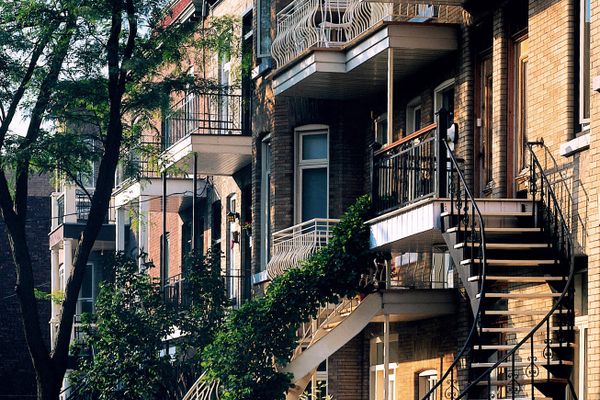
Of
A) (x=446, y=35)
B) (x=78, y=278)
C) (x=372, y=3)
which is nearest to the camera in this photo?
(x=446, y=35)

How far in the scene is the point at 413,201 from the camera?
22.2 meters

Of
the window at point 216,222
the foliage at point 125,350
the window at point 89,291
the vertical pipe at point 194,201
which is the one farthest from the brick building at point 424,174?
the window at point 89,291

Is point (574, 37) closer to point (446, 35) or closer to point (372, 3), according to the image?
point (446, 35)

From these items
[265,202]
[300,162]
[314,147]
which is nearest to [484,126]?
[314,147]

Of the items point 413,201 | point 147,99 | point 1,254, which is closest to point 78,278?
point 147,99

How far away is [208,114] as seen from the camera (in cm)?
3219

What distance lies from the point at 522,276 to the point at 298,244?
22.3 ft

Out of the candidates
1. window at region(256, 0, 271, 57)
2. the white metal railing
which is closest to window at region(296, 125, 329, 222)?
the white metal railing

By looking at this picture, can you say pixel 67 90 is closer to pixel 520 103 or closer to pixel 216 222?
pixel 216 222

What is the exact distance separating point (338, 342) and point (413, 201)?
3.37 m

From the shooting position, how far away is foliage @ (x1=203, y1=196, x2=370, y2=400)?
24125 mm

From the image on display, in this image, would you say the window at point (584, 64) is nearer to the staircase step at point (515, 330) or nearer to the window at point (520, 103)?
the window at point (520, 103)

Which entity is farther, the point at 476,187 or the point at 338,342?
the point at 338,342

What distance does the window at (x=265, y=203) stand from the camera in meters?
29.8
